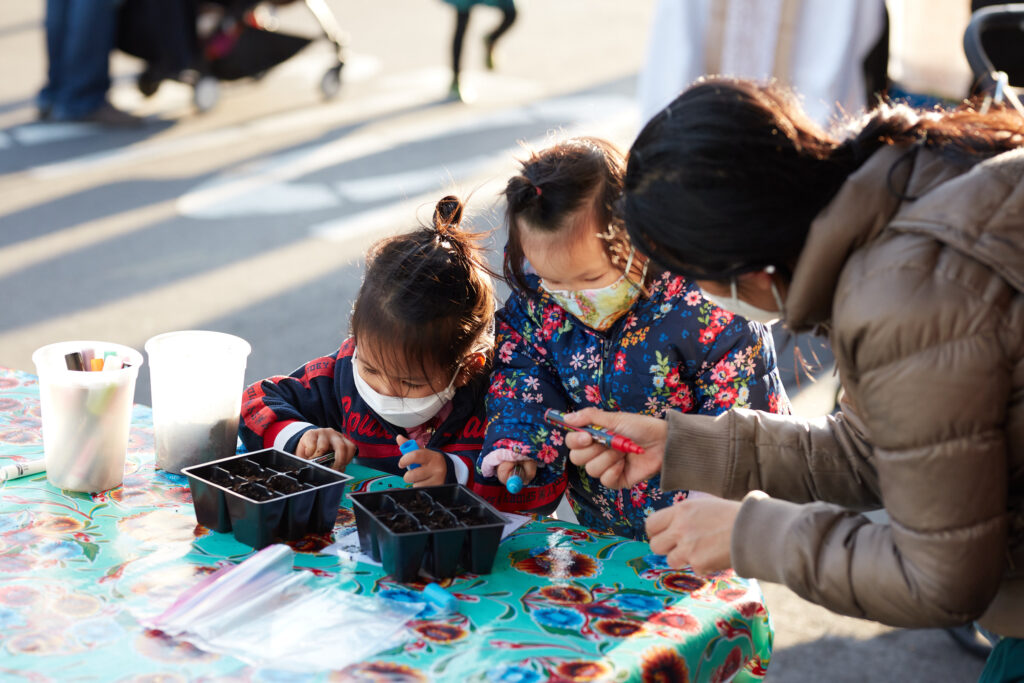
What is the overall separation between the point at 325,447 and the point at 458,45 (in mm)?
5564

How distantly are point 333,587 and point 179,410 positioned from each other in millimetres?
418

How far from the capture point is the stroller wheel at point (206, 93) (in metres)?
6.12

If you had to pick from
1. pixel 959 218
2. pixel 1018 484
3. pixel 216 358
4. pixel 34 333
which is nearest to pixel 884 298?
pixel 959 218

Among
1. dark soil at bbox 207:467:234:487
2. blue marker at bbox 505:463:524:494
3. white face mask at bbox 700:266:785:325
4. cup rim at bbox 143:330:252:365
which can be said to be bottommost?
blue marker at bbox 505:463:524:494

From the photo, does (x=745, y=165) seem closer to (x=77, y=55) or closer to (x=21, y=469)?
(x=21, y=469)

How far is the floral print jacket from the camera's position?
5.16 ft

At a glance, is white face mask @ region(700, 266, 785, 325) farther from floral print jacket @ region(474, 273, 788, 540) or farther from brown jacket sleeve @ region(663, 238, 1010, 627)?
floral print jacket @ region(474, 273, 788, 540)

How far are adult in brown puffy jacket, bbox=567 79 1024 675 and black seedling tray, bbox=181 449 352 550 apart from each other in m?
0.41

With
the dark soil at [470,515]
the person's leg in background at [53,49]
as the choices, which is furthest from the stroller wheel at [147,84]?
the dark soil at [470,515]

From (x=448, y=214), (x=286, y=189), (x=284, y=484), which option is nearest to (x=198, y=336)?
(x=284, y=484)

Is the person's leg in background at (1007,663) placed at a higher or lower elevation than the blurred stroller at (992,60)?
lower

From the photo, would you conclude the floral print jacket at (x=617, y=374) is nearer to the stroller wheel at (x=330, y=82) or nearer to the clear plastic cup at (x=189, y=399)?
the clear plastic cup at (x=189, y=399)

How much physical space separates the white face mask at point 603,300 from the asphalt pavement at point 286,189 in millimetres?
305

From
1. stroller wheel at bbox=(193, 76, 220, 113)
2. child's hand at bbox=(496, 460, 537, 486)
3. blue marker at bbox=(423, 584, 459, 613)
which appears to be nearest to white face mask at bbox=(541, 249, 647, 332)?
child's hand at bbox=(496, 460, 537, 486)
